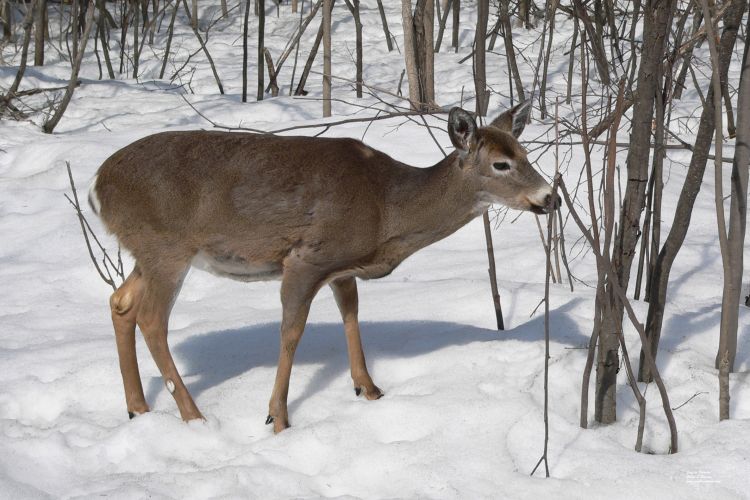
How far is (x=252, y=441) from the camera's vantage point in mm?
4199

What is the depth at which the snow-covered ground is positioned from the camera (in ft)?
12.0

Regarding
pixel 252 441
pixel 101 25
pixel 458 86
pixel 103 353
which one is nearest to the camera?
pixel 252 441

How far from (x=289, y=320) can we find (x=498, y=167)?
1182mm

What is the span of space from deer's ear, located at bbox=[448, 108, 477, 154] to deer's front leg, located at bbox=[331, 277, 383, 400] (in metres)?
0.88

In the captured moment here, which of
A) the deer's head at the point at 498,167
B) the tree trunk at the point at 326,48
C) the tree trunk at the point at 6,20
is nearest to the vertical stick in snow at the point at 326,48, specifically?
the tree trunk at the point at 326,48

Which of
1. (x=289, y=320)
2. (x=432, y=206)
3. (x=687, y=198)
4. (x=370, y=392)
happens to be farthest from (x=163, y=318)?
(x=687, y=198)

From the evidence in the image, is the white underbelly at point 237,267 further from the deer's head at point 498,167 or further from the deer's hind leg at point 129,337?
the deer's head at point 498,167

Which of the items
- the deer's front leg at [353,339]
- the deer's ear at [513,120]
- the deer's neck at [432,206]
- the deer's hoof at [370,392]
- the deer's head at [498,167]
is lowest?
the deer's hoof at [370,392]

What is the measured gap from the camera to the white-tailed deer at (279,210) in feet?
14.2

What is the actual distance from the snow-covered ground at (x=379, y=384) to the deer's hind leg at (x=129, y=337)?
0.11 metres

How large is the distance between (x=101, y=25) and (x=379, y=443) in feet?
32.5

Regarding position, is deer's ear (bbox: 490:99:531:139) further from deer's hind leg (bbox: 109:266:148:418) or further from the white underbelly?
deer's hind leg (bbox: 109:266:148:418)

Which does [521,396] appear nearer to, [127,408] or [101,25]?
[127,408]

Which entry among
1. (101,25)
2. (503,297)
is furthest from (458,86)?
(503,297)
